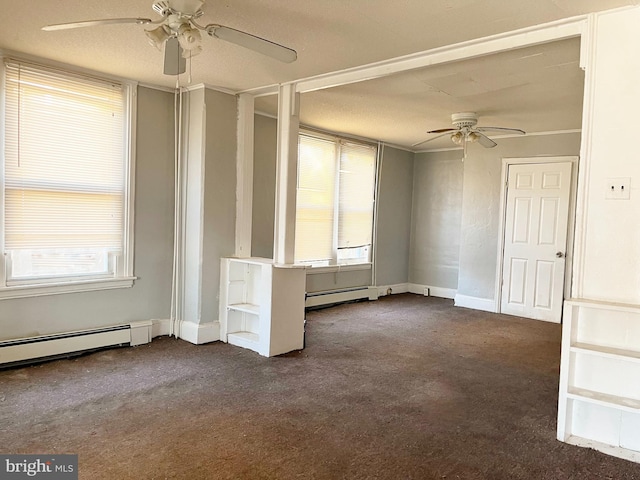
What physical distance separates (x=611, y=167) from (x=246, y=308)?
122 inches

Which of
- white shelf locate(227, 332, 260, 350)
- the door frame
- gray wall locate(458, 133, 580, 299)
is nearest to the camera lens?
white shelf locate(227, 332, 260, 350)

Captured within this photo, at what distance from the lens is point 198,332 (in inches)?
172

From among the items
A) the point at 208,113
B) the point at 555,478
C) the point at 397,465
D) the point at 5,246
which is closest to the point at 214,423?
the point at 397,465

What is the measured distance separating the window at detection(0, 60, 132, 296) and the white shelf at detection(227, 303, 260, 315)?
1008 millimetres

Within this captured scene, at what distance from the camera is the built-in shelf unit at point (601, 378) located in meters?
2.51

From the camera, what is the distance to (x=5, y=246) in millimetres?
3590

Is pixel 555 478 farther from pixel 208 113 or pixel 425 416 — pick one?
pixel 208 113

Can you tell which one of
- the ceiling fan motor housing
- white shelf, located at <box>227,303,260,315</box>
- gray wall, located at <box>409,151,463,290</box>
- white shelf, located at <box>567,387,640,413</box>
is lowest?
white shelf, located at <box>567,387,640,413</box>

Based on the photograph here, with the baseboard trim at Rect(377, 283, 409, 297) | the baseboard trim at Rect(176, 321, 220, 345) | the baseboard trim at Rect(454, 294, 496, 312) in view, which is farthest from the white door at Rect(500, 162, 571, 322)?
the baseboard trim at Rect(176, 321, 220, 345)

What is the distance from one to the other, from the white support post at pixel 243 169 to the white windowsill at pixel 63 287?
1.08 metres

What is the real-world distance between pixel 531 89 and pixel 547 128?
6.23 feet

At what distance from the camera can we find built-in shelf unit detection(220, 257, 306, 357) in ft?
13.5

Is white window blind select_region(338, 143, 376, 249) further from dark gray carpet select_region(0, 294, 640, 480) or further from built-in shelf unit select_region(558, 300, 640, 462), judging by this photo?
built-in shelf unit select_region(558, 300, 640, 462)

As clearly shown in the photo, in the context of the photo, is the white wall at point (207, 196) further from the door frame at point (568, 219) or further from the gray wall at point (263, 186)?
the door frame at point (568, 219)
